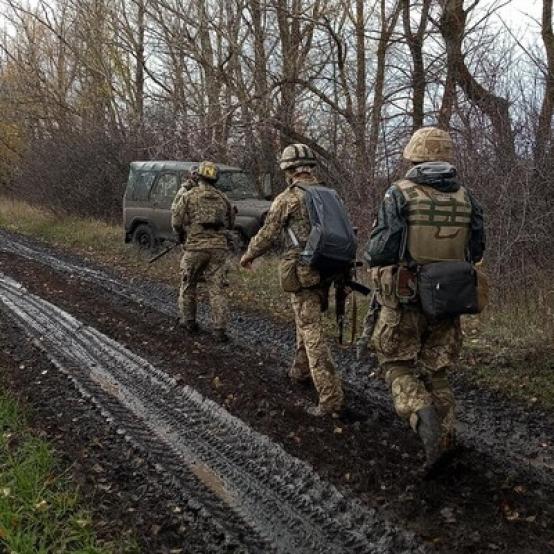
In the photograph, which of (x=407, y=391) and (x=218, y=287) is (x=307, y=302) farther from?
(x=218, y=287)

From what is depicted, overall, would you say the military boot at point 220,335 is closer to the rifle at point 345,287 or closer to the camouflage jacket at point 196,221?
the camouflage jacket at point 196,221

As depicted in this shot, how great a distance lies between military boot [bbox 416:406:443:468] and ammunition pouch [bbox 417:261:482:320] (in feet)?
1.85

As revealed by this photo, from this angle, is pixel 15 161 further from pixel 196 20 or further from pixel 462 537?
pixel 462 537

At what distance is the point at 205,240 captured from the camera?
7.94m

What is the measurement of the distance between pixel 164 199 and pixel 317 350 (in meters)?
9.52

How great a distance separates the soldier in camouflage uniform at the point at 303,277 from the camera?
17.2 ft

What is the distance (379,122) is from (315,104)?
2.60m

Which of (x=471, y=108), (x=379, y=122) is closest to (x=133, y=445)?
(x=471, y=108)

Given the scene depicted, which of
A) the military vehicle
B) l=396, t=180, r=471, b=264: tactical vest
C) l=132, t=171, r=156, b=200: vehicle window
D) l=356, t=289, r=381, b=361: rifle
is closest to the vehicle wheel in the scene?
the military vehicle

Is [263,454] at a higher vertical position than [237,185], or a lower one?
lower

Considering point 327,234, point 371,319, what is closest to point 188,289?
point 327,234

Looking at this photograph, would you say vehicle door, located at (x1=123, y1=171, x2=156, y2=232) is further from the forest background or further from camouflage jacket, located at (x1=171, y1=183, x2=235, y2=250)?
camouflage jacket, located at (x1=171, y1=183, x2=235, y2=250)

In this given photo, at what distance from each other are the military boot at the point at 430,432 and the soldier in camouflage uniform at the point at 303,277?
119 centimetres

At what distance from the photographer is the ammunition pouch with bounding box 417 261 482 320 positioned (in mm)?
4059
